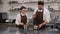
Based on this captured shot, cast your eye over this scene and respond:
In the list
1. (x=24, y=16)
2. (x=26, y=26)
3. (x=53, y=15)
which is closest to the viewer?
(x=26, y=26)

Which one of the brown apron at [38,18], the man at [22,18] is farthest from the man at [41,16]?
the man at [22,18]

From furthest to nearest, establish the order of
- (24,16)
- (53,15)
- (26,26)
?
(53,15) → (24,16) → (26,26)

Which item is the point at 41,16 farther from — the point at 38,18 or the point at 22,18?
the point at 22,18

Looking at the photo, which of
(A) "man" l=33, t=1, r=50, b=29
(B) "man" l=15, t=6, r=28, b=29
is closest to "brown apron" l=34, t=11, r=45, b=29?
(A) "man" l=33, t=1, r=50, b=29

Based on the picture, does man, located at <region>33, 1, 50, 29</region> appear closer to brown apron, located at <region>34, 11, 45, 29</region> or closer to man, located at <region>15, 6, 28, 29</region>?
brown apron, located at <region>34, 11, 45, 29</region>

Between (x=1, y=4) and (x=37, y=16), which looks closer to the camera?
(x=37, y=16)

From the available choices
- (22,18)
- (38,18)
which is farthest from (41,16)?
(22,18)

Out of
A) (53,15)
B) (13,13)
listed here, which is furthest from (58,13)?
(13,13)

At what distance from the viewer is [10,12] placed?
5738mm

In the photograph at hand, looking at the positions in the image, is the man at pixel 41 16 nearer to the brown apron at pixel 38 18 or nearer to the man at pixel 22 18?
the brown apron at pixel 38 18

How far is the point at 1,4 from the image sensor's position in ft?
18.9

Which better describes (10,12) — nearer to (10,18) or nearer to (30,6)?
(10,18)

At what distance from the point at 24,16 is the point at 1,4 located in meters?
2.02

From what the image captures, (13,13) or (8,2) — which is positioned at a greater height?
(8,2)
